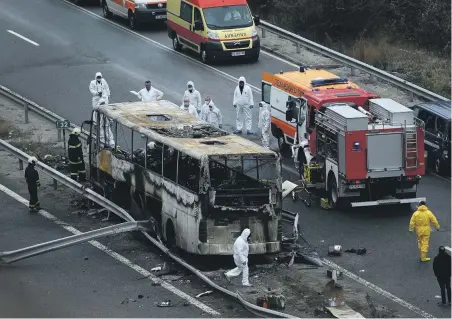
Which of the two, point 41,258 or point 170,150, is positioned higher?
point 170,150

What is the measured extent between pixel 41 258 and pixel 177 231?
2867 millimetres

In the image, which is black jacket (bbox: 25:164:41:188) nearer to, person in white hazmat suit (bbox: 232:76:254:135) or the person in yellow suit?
person in white hazmat suit (bbox: 232:76:254:135)

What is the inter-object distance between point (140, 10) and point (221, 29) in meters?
4.73

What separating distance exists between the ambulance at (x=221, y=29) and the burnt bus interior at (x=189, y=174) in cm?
1189

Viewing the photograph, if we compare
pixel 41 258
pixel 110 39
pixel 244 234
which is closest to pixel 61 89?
pixel 110 39

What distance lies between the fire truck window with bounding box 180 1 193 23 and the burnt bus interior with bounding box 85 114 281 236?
1245 cm

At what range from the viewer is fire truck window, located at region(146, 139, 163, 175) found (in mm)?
28391

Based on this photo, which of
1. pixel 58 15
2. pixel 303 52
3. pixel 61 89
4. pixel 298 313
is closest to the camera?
pixel 298 313

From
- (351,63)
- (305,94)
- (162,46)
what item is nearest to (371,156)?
(305,94)

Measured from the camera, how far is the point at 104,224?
101 ft

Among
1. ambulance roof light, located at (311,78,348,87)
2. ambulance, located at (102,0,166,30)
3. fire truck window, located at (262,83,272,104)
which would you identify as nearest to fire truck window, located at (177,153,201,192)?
ambulance roof light, located at (311,78,348,87)

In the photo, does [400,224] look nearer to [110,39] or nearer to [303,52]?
[303,52]

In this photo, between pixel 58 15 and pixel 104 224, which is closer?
pixel 104 224

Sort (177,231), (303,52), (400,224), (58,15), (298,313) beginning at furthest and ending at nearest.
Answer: (58,15) < (303,52) < (400,224) < (177,231) < (298,313)
